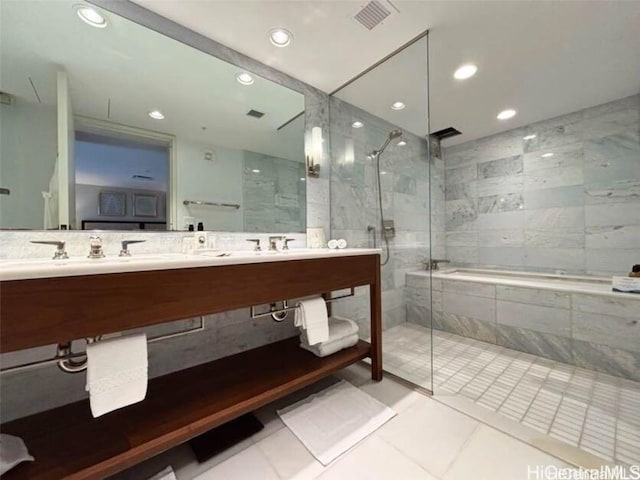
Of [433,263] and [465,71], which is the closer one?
[465,71]

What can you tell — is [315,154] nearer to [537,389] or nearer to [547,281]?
[537,389]

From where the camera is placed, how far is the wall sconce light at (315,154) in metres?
2.06

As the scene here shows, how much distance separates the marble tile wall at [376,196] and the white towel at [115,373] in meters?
1.48

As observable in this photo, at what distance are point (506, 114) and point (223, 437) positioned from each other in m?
3.51

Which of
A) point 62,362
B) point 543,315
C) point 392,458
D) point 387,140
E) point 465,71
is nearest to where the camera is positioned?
point 62,362

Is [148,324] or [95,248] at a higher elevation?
[95,248]

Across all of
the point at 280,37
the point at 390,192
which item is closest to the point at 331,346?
the point at 390,192

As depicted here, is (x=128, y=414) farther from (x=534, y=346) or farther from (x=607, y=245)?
(x=607, y=245)

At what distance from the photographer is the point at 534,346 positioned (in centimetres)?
206

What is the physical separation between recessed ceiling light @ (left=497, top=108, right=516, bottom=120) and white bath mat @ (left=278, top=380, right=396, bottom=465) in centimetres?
287

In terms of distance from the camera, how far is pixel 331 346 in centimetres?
159

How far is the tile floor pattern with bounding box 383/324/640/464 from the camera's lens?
48.5 inches

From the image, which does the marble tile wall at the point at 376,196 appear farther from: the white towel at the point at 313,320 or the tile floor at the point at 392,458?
the tile floor at the point at 392,458

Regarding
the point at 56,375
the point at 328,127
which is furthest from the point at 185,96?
the point at 56,375
